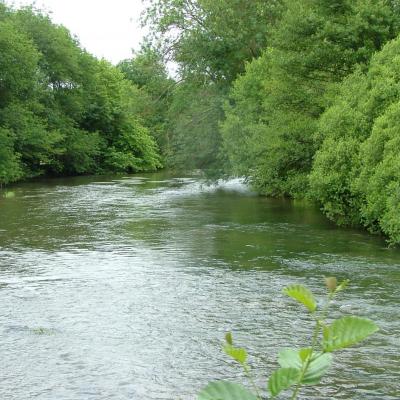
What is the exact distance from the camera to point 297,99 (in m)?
23.9

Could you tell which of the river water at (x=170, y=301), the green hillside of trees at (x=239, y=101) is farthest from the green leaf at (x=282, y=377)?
the green hillside of trees at (x=239, y=101)

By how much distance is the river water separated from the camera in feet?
23.4

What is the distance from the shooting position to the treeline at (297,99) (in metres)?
17.3

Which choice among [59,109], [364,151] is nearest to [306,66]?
[364,151]

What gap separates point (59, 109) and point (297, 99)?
2963 centimetres

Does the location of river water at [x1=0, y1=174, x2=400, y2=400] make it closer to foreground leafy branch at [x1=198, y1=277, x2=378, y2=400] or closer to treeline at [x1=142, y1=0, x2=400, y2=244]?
treeline at [x1=142, y1=0, x2=400, y2=244]

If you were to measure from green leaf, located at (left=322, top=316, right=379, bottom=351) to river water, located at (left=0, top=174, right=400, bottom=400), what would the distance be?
5.33 metres

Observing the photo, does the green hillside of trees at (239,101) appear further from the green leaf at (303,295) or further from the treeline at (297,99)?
the green leaf at (303,295)

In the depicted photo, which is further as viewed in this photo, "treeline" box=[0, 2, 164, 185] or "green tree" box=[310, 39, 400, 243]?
"treeline" box=[0, 2, 164, 185]

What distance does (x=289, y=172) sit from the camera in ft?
80.3

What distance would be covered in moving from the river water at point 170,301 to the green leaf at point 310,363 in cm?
521

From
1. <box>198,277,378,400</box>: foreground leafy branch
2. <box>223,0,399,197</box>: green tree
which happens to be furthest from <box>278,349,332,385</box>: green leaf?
<box>223,0,399,197</box>: green tree

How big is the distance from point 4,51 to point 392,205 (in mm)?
30595

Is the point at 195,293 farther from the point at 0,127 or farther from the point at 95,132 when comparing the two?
the point at 95,132
